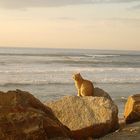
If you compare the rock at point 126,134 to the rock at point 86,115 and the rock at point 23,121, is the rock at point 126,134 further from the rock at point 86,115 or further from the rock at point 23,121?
the rock at point 23,121

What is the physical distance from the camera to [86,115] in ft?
28.5

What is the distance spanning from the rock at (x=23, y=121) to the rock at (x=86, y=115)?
4.19ft

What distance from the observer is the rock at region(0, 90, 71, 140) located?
6395 millimetres

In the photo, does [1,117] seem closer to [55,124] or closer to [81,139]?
[55,124]

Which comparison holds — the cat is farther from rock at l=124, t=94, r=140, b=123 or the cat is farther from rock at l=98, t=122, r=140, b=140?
rock at l=98, t=122, r=140, b=140

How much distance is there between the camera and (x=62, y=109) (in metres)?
9.03

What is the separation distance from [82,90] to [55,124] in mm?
4196

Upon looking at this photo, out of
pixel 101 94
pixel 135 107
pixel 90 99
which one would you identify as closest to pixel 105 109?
pixel 90 99

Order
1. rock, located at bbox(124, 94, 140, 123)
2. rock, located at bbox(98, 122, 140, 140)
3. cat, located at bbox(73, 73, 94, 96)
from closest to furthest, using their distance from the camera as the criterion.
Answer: rock, located at bbox(98, 122, 140, 140), rock, located at bbox(124, 94, 140, 123), cat, located at bbox(73, 73, 94, 96)

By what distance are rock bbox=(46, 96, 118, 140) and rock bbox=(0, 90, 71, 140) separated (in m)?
1.28

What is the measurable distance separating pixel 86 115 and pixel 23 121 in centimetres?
243

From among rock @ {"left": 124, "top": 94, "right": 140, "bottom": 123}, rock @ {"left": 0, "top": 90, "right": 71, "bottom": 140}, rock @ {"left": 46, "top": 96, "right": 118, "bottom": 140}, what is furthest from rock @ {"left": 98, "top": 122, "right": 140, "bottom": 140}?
rock @ {"left": 0, "top": 90, "right": 71, "bottom": 140}

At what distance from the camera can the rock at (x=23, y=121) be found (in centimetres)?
639

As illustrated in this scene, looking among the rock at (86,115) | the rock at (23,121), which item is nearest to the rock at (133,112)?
the rock at (86,115)
